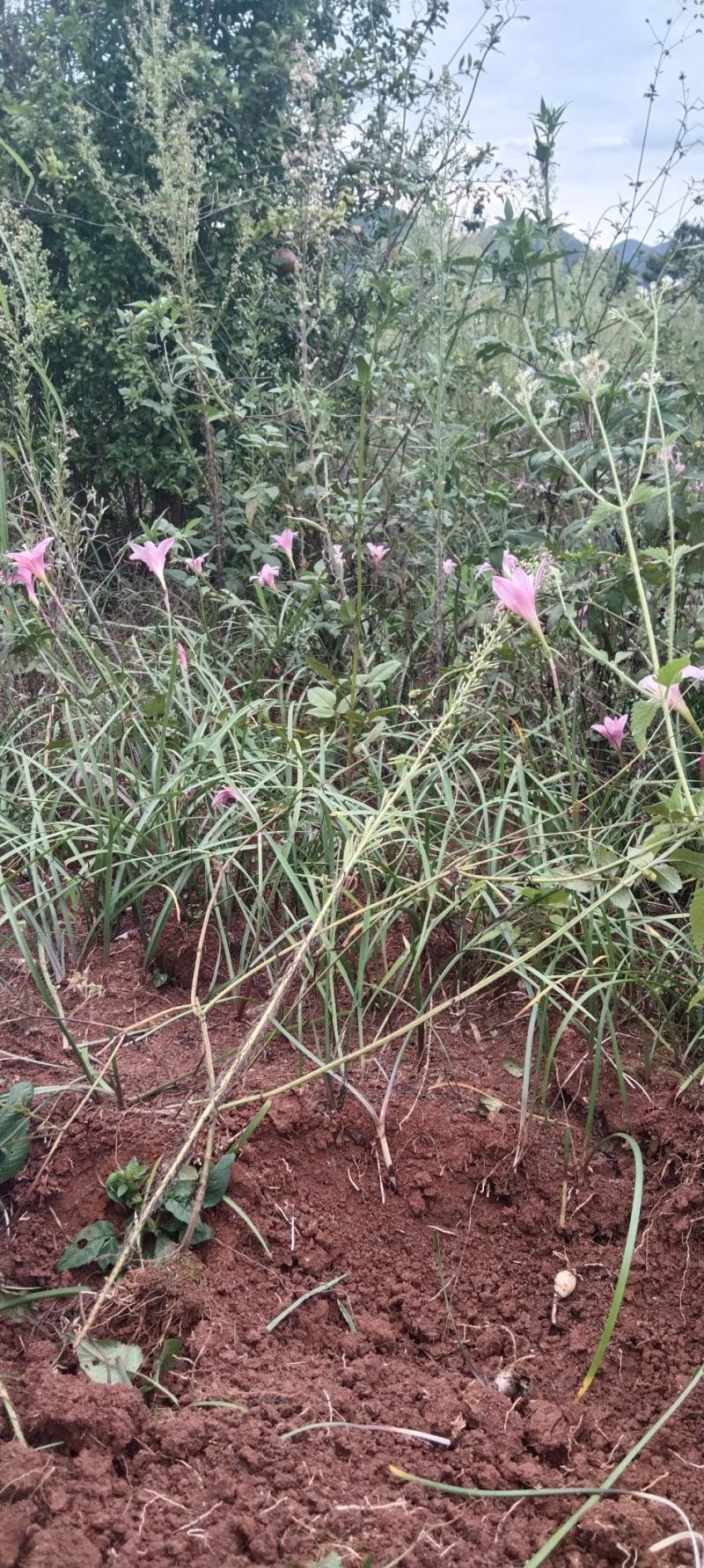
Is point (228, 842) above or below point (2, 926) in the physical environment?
above

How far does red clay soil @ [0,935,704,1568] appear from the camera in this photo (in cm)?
94

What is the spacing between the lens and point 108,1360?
Result: 109cm

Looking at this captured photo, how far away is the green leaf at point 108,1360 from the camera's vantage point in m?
1.07

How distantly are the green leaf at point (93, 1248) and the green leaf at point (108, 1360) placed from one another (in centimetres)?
10

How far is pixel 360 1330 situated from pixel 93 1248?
0.36 m

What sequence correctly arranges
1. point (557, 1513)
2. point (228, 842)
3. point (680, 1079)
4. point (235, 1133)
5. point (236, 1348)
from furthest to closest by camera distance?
1. point (228, 842)
2. point (680, 1079)
3. point (235, 1133)
4. point (236, 1348)
5. point (557, 1513)

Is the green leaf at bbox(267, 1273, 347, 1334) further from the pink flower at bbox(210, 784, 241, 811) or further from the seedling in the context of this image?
the pink flower at bbox(210, 784, 241, 811)

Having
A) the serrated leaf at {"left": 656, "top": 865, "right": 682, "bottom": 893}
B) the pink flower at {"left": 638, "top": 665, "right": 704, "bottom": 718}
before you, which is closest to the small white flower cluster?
the pink flower at {"left": 638, "top": 665, "right": 704, "bottom": 718}

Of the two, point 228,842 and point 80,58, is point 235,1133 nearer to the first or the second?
point 228,842

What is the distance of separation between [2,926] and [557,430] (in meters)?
2.11

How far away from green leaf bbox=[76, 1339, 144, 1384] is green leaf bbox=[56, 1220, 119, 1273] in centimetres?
10

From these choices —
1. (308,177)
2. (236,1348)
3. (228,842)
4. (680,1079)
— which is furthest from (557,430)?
(236,1348)

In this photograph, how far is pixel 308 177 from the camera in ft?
9.85

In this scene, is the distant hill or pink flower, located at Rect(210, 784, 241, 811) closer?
pink flower, located at Rect(210, 784, 241, 811)
